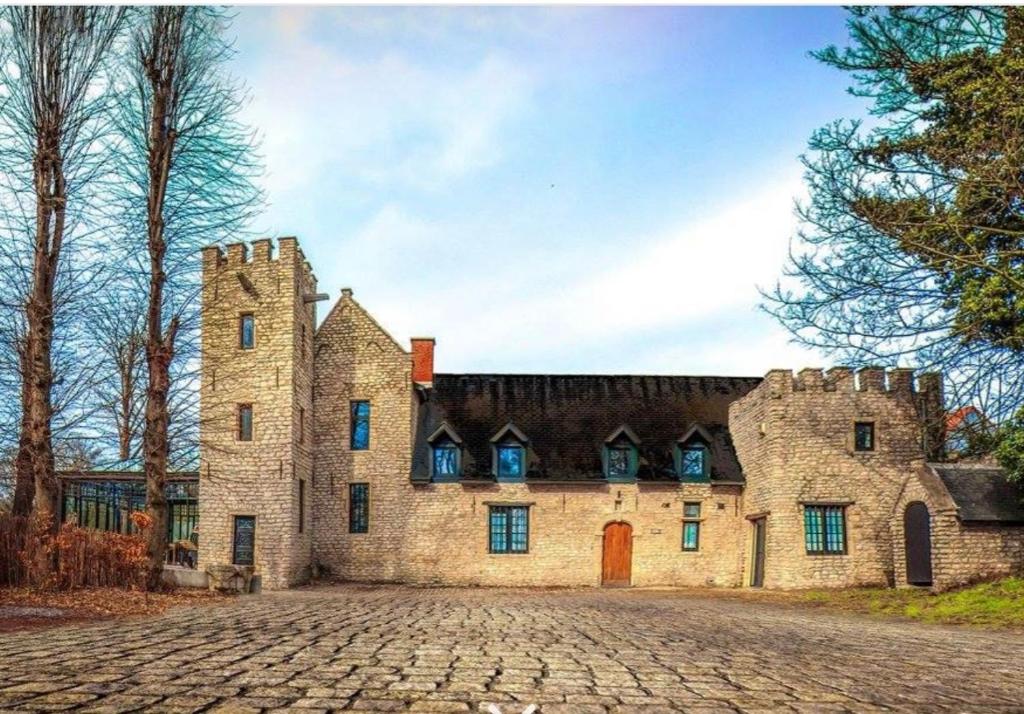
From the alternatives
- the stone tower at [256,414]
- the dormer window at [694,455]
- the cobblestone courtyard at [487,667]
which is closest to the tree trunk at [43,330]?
the cobblestone courtyard at [487,667]

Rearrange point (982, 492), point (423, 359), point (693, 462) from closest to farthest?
point (982, 492)
point (693, 462)
point (423, 359)

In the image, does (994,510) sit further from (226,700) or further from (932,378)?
(226,700)

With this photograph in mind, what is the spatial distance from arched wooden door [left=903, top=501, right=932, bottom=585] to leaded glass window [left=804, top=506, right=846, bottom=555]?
1.78 meters

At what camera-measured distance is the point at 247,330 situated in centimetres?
2525

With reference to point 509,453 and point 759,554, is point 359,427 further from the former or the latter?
point 759,554

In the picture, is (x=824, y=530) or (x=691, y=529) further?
(x=691, y=529)

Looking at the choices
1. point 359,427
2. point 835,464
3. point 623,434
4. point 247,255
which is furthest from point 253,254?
point 835,464

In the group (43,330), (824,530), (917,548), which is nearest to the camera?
(43,330)

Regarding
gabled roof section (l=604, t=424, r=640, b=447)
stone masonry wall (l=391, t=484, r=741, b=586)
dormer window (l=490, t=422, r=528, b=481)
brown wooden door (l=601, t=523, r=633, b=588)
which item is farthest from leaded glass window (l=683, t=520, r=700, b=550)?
dormer window (l=490, t=422, r=528, b=481)

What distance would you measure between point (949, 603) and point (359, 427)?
17.6 metres

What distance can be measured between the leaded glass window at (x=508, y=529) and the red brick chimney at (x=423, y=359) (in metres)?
5.45

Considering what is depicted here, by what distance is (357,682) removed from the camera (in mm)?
5445

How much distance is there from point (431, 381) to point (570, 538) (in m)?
7.41

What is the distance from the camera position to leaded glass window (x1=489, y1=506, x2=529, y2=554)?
2642cm
